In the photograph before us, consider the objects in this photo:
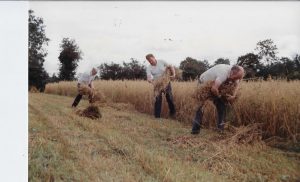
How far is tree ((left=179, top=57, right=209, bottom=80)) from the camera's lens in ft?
30.8

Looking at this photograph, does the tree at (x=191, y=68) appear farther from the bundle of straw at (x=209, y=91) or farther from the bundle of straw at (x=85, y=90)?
the bundle of straw at (x=209, y=91)

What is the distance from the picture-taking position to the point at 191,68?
32.2ft

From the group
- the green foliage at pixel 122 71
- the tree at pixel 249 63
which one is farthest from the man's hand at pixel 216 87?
the green foliage at pixel 122 71

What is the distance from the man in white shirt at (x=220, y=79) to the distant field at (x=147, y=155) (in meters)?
0.32

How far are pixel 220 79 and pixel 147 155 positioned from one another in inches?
92.1

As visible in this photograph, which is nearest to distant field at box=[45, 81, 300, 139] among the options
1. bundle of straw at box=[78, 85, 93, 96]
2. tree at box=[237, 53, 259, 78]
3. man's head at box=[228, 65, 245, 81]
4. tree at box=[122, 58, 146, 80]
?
tree at box=[237, 53, 259, 78]

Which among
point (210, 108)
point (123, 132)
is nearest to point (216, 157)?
point (123, 132)

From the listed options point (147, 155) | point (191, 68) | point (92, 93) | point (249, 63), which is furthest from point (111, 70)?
point (147, 155)

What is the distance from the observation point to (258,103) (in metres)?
6.41

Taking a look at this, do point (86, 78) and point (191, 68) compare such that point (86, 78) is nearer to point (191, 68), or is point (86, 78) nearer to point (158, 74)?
point (158, 74)

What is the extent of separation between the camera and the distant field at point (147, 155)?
3695 mm

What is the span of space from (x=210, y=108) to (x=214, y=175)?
3490 mm
